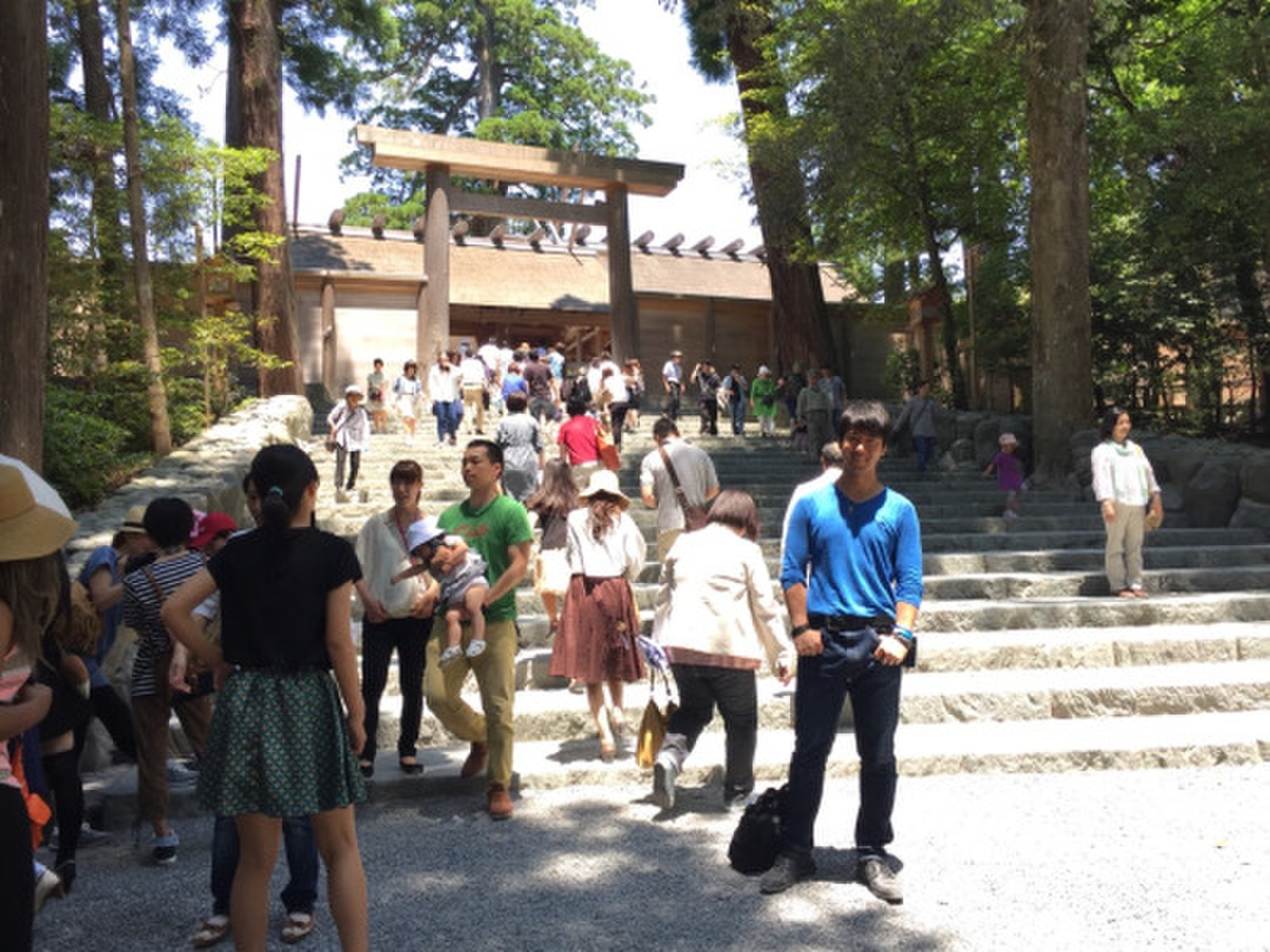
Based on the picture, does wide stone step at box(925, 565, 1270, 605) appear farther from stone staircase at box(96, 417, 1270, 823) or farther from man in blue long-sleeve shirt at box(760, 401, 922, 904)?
man in blue long-sleeve shirt at box(760, 401, 922, 904)

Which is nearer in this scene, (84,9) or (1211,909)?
(1211,909)

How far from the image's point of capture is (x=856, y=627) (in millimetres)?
4051

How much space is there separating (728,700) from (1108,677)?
3282 mm

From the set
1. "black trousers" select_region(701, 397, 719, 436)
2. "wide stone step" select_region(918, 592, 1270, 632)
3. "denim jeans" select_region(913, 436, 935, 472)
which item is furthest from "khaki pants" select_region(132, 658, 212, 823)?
"black trousers" select_region(701, 397, 719, 436)

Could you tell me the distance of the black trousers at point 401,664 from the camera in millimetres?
5340

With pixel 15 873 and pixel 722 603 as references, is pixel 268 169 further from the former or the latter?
pixel 15 873

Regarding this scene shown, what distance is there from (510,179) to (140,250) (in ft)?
38.7

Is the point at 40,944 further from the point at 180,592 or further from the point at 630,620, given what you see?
the point at 630,620

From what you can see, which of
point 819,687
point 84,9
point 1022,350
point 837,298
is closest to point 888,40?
point 1022,350

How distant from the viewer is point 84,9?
14.6 meters

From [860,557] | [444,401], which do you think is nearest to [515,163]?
[444,401]

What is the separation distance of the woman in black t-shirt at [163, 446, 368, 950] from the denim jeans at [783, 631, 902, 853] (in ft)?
5.61

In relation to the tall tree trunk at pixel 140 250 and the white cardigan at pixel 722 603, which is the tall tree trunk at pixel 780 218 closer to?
the tall tree trunk at pixel 140 250

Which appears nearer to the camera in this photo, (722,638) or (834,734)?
(834,734)
